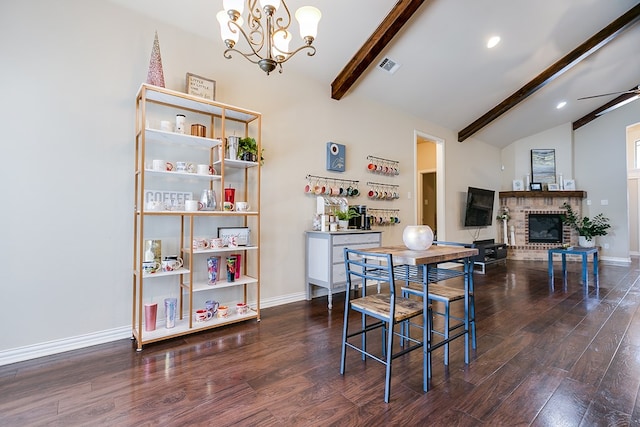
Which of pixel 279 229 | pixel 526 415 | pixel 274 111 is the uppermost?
pixel 274 111

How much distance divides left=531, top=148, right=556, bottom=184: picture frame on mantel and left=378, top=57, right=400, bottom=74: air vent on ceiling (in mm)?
5578

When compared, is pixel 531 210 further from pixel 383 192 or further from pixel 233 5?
pixel 233 5

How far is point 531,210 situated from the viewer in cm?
726

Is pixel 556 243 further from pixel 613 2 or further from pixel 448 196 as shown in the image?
pixel 613 2

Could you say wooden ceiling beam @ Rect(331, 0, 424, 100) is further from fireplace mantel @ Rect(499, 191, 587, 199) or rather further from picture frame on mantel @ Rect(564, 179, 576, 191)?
picture frame on mantel @ Rect(564, 179, 576, 191)

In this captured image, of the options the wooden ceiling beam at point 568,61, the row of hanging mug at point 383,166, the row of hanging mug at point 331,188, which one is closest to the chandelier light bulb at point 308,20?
the row of hanging mug at point 331,188

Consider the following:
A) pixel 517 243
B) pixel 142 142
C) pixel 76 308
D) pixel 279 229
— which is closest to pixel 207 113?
pixel 142 142

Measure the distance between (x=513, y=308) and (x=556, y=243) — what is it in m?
5.04

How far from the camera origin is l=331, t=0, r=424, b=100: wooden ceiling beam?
297 centimetres

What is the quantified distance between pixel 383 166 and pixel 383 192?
40 centimetres

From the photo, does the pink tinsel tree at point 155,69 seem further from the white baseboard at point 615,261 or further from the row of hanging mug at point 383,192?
the white baseboard at point 615,261

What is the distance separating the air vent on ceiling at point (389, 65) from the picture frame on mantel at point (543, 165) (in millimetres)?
5578

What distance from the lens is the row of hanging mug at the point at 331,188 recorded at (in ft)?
12.4

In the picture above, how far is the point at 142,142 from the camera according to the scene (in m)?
2.32
